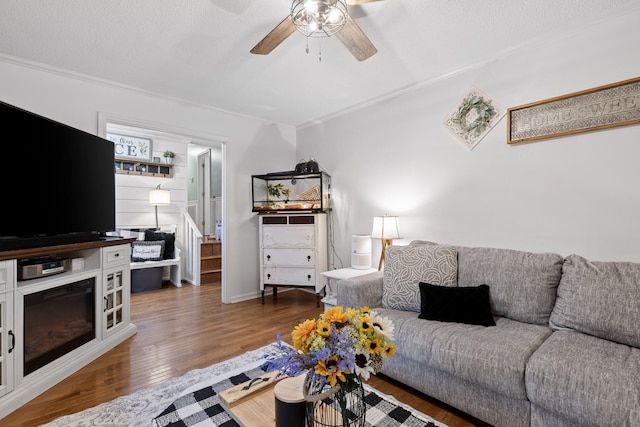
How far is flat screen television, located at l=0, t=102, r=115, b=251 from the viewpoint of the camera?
1.97 m

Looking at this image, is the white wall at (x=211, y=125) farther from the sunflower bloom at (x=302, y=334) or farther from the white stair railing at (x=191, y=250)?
the sunflower bloom at (x=302, y=334)

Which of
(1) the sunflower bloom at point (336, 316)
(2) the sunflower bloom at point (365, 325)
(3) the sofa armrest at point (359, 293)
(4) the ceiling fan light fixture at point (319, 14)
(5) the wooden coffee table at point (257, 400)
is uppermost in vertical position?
(4) the ceiling fan light fixture at point (319, 14)

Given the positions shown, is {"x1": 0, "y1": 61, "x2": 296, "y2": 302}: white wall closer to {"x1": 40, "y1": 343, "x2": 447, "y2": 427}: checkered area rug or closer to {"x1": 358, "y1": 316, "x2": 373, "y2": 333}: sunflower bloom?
{"x1": 40, "y1": 343, "x2": 447, "y2": 427}: checkered area rug

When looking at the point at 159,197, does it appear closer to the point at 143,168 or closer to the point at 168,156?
the point at 143,168

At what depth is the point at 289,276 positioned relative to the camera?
3.80 m

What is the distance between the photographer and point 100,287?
2.54 m

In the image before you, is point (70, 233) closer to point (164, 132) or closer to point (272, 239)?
point (164, 132)

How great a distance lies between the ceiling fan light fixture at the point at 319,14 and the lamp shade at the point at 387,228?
180 centimetres

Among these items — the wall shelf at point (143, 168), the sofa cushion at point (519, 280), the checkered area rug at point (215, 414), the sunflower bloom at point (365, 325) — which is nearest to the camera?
the sunflower bloom at point (365, 325)

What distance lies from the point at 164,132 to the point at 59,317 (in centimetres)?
207

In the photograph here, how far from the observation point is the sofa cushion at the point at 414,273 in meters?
2.23

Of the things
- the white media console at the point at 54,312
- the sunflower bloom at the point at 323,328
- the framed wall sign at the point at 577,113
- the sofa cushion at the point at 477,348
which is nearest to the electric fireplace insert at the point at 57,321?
the white media console at the point at 54,312

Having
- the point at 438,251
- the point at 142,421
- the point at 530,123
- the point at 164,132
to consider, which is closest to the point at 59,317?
the point at 142,421

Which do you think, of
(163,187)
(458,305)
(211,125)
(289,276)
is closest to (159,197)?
(163,187)
